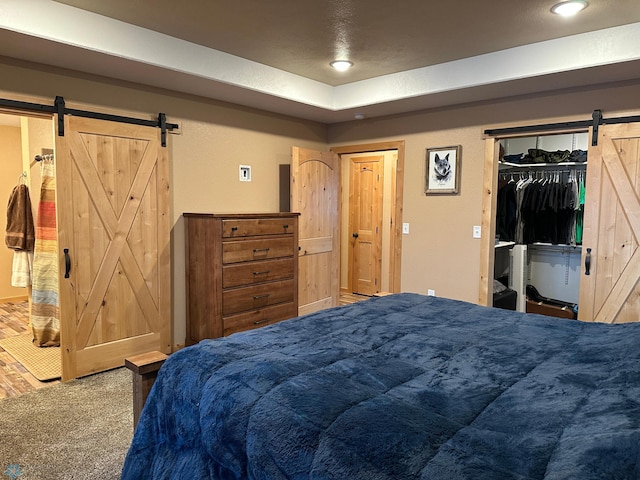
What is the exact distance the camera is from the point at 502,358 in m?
1.66

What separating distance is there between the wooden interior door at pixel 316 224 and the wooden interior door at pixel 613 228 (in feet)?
8.74

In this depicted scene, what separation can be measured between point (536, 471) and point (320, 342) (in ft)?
3.20

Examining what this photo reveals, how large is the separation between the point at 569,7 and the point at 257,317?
3.26 meters

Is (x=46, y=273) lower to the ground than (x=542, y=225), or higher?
lower

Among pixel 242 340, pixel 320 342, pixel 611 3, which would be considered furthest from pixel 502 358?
pixel 611 3

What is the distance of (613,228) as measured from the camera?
3.59m

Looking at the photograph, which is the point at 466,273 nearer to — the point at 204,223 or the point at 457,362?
the point at 204,223

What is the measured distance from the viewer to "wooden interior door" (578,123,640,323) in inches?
137

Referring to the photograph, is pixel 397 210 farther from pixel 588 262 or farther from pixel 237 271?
pixel 237 271

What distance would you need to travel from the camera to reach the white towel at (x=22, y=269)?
4.68 metres

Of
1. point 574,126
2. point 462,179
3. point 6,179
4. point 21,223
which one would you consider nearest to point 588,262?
point 574,126

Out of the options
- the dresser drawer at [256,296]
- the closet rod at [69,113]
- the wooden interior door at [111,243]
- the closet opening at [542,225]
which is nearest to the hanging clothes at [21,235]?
the wooden interior door at [111,243]

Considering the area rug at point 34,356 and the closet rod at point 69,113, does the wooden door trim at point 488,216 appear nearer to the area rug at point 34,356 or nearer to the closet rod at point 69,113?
the closet rod at point 69,113

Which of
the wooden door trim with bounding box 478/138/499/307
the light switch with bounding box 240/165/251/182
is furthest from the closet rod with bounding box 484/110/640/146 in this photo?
the light switch with bounding box 240/165/251/182
